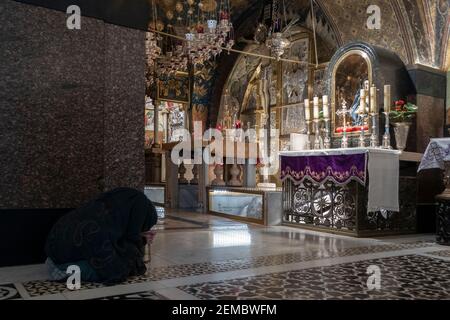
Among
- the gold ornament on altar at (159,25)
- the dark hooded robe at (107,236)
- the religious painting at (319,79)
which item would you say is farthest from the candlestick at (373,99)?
the gold ornament on altar at (159,25)

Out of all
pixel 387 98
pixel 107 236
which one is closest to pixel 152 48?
pixel 387 98

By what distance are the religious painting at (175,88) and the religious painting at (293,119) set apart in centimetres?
352

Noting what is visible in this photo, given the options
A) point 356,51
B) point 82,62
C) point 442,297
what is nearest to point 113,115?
point 82,62

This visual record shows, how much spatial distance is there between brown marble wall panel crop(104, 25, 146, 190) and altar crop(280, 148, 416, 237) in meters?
3.18

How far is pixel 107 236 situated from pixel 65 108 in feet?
5.23

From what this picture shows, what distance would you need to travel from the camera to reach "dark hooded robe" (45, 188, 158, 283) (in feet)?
11.1

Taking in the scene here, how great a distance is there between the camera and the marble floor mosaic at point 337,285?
10.1ft

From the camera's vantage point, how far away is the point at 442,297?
307cm

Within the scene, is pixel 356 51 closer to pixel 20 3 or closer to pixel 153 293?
pixel 20 3

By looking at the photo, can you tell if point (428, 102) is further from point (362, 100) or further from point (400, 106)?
point (362, 100)

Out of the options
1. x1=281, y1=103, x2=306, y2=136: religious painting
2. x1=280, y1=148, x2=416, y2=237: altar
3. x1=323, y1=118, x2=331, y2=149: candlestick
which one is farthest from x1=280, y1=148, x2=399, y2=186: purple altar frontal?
x1=281, y1=103, x2=306, y2=136: religious painting

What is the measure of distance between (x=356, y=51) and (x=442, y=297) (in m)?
5.67

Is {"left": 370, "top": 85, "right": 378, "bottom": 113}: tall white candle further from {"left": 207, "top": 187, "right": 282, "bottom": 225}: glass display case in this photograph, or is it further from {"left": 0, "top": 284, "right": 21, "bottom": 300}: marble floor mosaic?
{"left": 0, "top": 284, "right": 21, "bottom": 300}: marble floor mosaic

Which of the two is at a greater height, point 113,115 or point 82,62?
point 82,62
